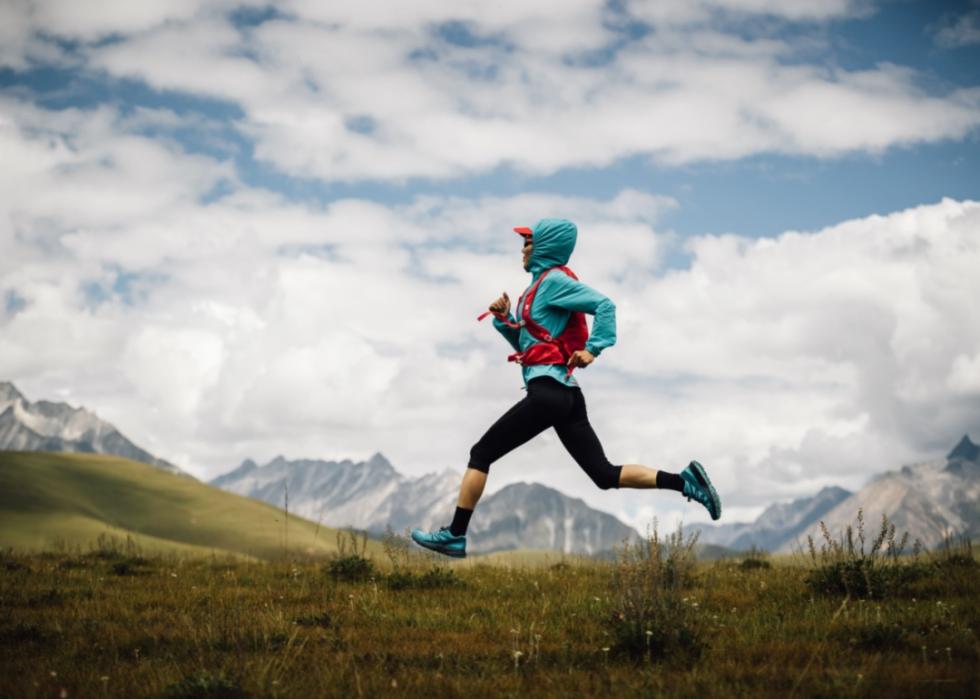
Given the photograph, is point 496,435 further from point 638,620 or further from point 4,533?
point 4,533

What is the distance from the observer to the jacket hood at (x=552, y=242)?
352 inches

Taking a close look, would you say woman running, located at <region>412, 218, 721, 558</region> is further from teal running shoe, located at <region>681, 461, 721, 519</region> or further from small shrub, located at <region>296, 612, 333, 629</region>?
small shrub, located at <region>296, 612, 333, 629</region>

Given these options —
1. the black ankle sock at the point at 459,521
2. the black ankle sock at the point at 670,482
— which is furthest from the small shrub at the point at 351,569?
the black ankle sock at the point at 670,482

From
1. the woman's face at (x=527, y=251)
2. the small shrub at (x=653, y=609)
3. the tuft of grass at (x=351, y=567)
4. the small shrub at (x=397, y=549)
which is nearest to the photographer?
the small shrub at (x=653, y=609)

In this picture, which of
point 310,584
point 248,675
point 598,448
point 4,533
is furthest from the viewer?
point 4,533

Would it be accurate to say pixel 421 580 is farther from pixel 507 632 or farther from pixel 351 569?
pixel 507 632

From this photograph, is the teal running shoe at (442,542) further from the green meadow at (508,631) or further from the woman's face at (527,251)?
the woman's face at (527,251)

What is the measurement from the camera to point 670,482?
8617mm

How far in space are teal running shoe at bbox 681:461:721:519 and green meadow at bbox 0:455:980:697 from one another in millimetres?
711

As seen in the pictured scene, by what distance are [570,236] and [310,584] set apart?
5.26 m

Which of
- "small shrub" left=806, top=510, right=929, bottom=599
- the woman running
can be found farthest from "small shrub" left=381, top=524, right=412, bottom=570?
"small shrub" left=806, top=510, right=929, bottom=599

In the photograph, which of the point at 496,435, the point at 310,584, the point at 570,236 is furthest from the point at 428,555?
the point at 570,236

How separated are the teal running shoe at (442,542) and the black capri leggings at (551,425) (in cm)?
82

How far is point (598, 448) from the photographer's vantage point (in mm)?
8773
